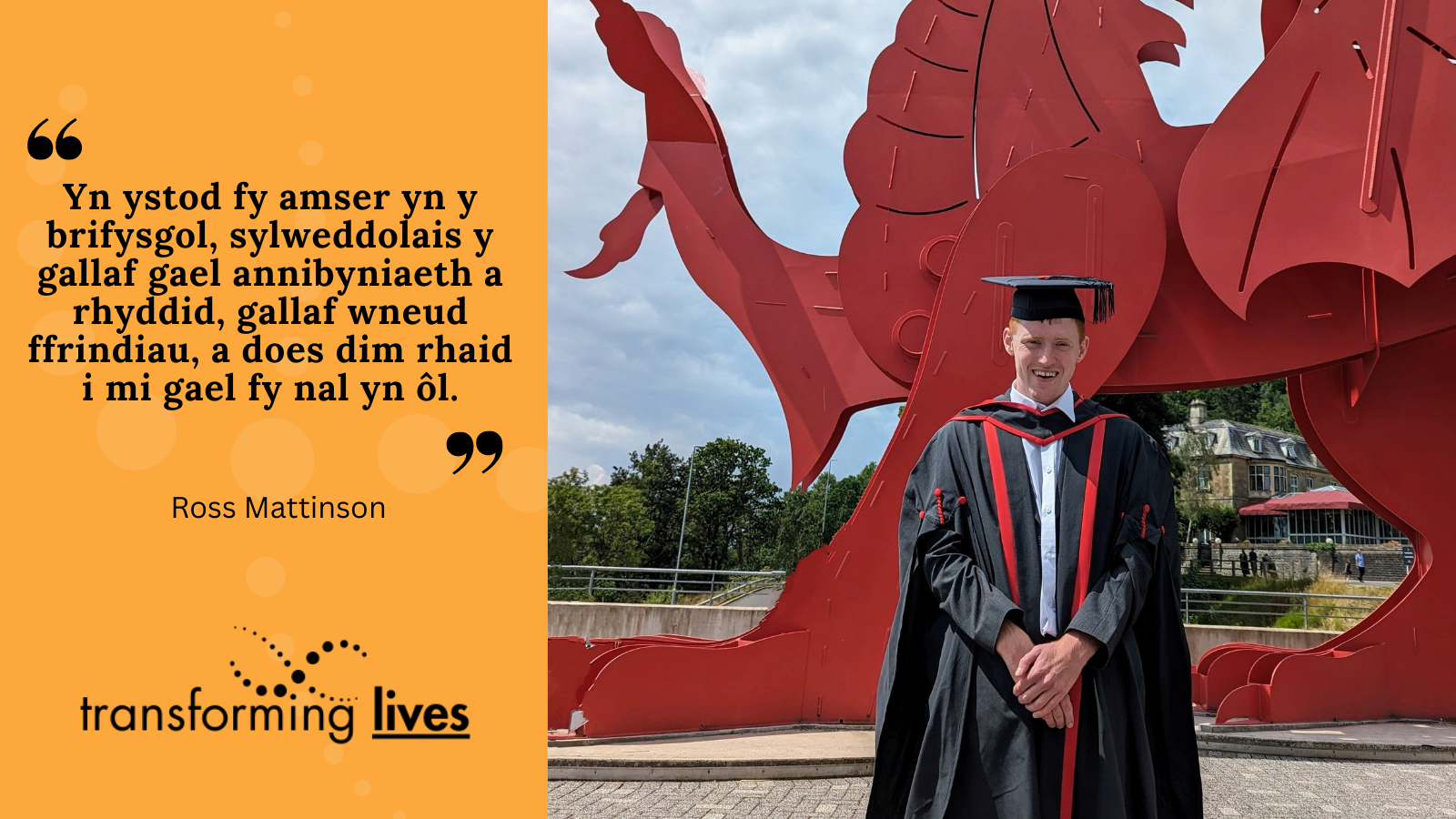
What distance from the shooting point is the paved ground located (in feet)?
14.3

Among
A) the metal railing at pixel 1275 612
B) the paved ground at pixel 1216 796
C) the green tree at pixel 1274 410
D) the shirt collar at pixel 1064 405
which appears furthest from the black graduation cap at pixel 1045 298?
the green tree at pixel 1274 410

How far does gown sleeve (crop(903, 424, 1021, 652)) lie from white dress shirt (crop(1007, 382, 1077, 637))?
10 cm

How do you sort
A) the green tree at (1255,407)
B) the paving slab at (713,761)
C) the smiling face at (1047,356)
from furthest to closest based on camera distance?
1. the green tree at (1255,407)
2. the paving slab at (713,761)
3. the smiling face at (1047,356)

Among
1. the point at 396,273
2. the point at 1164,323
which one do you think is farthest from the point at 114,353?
the point at 1164,323

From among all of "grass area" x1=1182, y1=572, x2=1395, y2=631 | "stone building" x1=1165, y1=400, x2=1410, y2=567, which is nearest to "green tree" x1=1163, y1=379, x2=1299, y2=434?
"stone building" x1=1165, y1=400, x2=1410, y2=567

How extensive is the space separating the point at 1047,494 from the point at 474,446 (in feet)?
6.24

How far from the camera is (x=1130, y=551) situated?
2496 mm

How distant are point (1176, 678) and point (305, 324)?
2.92 m

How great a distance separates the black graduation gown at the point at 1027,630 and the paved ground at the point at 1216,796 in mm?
1902

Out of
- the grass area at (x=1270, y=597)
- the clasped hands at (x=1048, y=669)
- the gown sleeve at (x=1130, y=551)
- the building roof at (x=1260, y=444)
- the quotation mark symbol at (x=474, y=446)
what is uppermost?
the building roof at (x=1260, y=444)

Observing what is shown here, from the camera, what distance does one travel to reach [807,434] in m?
6.67

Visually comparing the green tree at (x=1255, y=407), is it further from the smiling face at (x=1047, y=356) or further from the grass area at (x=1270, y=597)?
the smiling face at (x=1047, y=356)

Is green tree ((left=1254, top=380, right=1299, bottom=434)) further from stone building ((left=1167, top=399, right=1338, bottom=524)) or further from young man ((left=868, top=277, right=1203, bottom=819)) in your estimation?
young man ((left=868, top=277, right=1203, bottom=819))

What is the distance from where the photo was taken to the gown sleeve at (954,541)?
2414 millimetres
